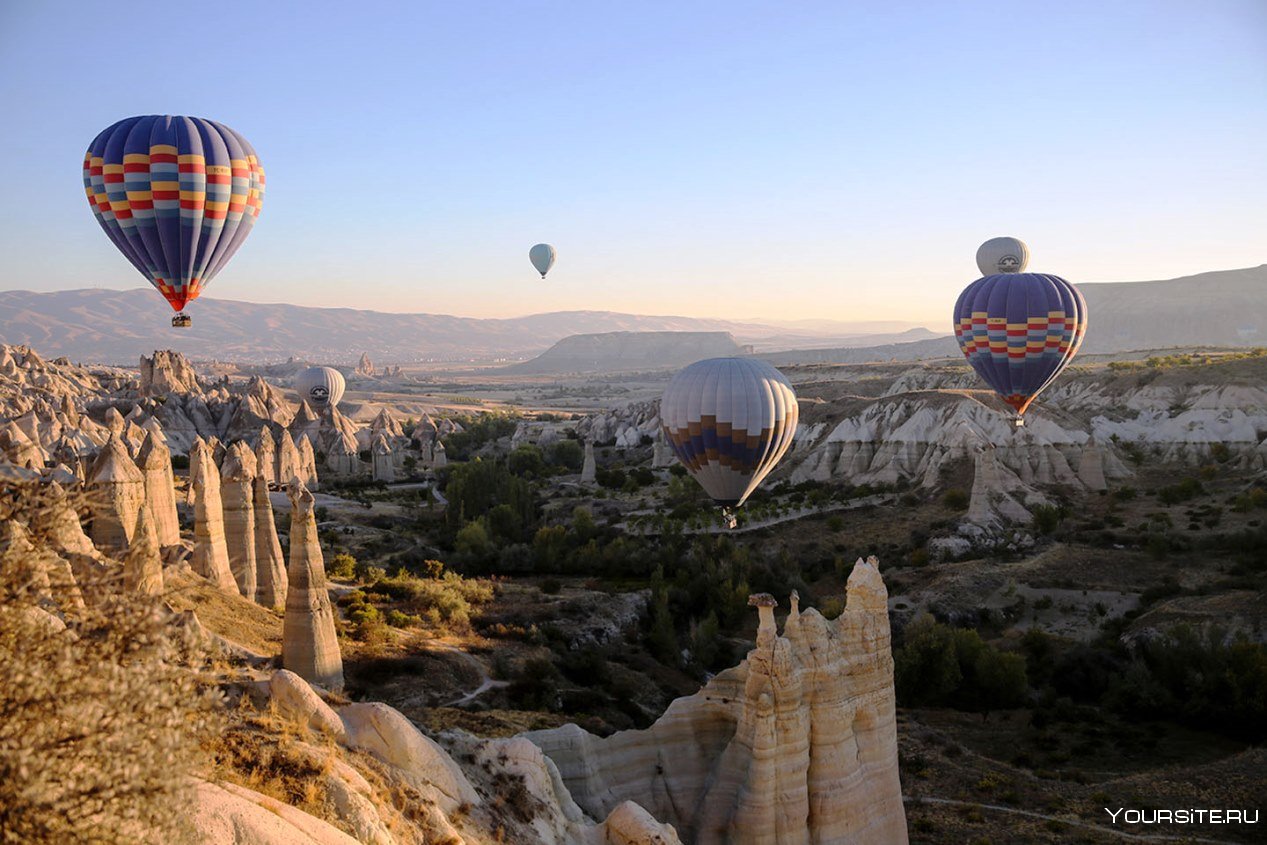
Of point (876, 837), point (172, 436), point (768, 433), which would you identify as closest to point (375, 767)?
point (876, 837)

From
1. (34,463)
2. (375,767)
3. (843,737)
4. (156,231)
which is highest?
(156,231)

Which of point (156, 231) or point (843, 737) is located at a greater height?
point (156, 231)

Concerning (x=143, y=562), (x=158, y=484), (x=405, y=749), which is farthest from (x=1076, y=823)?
(x=158, y=484)

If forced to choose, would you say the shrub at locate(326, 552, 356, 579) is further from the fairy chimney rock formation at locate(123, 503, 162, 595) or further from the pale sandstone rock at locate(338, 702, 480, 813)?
the pale sandstone rock at locate(338, 702, 480, 813)

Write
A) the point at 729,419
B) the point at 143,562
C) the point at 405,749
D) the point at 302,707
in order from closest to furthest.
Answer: the point at 143,562, the point at 302,707, the point at 405,749, the point at 729,419

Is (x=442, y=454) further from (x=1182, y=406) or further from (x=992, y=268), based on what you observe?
(x=1182, y=406)

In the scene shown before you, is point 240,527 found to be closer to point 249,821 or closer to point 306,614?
point 306,614

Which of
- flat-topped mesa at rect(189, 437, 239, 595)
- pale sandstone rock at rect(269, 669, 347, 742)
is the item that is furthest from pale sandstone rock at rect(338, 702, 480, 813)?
flat-topped mesa at rect(189, 437, 239, 595)
